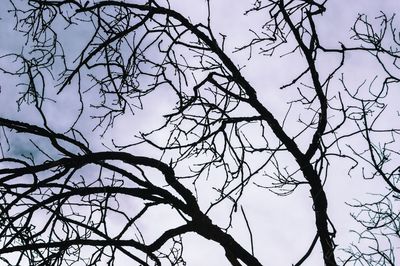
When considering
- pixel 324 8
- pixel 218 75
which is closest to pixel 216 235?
pixel 218 75

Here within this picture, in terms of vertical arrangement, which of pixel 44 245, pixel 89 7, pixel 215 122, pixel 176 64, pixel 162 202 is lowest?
pixel 44 245

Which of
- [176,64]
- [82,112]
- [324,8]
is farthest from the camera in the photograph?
[176,64]

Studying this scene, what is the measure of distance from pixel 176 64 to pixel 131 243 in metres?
1.62

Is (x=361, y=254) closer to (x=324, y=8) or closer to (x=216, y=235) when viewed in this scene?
(x=216, y=235)

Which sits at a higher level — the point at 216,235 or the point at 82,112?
the point at 82,112

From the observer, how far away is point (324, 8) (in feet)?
11.6

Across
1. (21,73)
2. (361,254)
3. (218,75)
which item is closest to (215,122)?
(218,75)

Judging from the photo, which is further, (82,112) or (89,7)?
(89,7)

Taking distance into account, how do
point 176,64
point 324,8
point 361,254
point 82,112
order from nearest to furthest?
point 324,8 < point 82,112 < point 176,64 < point 361,254

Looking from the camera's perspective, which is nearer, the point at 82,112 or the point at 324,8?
the point at 324,8

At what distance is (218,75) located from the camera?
13.0 ft

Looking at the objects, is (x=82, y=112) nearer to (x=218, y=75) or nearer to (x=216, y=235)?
(x=218, y=75)

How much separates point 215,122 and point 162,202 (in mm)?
883

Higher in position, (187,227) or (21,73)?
(21,73)
